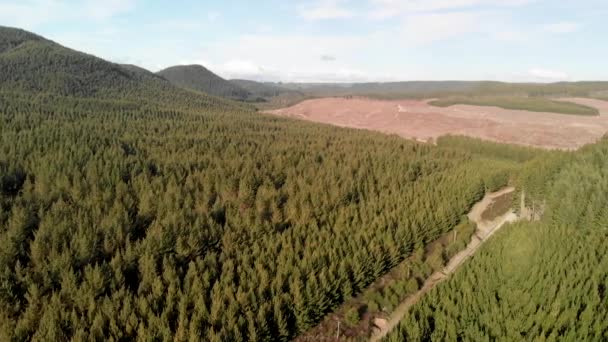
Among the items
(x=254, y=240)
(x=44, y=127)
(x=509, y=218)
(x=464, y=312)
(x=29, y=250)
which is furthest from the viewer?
(x=44, y=127)

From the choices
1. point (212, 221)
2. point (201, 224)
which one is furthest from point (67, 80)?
point (212, 221)

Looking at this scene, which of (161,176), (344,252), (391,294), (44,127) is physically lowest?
(391,294)

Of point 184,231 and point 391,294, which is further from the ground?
point 184,231

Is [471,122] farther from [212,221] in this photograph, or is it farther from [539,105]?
[212,221]

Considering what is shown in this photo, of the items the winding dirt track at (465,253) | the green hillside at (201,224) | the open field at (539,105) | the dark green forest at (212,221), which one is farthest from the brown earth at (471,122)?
the winding dirt track at (465,253)

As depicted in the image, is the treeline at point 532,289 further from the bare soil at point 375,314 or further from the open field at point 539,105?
the open field at point 539,105

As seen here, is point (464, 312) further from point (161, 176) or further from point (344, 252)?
point (161, 176)

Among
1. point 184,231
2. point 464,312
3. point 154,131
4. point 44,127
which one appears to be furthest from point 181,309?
point 154,131
